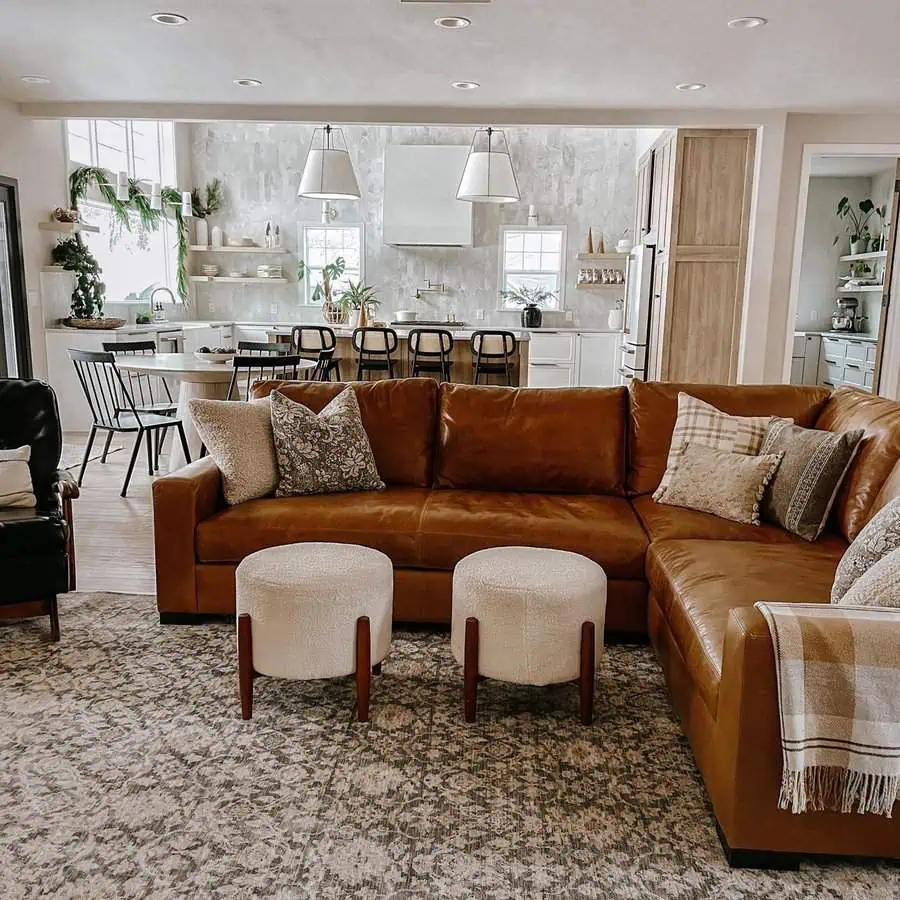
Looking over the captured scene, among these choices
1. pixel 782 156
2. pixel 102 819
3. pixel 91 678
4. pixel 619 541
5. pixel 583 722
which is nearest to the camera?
pixel 102 819

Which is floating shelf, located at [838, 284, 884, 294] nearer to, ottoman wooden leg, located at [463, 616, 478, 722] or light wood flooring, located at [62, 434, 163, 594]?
light wood flooring, located at [62, 434, 163, 594]

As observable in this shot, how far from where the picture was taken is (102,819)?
6.58ft

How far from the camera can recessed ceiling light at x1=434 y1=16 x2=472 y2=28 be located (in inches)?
167

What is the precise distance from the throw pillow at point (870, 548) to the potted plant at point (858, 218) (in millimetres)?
8007

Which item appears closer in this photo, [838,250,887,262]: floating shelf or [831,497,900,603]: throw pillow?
[831,497,900,603]: throw pillow

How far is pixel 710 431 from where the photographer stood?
3301mm

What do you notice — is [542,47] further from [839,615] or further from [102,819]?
[102,819]

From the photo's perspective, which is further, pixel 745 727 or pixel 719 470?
pixel 719 470

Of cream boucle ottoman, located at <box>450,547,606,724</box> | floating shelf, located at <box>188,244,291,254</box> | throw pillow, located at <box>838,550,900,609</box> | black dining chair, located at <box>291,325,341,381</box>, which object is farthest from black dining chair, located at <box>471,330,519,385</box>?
throw pillow, located at <box>838,550,900,609</box>

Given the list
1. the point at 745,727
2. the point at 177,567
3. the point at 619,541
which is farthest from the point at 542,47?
the point at 745,727

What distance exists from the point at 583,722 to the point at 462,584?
1.76ft

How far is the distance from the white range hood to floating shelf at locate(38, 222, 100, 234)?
3.25 m

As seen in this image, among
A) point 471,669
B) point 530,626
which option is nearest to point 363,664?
point 471,669

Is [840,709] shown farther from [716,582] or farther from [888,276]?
[888,276]
